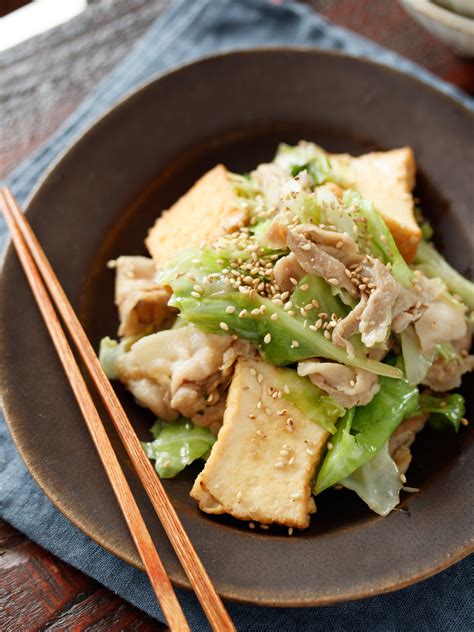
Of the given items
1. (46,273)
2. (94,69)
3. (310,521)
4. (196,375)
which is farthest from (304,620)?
(94,69)

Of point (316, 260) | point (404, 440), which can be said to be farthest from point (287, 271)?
point (404, 440)

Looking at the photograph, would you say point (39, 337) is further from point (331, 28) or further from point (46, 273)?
point (331, 28)

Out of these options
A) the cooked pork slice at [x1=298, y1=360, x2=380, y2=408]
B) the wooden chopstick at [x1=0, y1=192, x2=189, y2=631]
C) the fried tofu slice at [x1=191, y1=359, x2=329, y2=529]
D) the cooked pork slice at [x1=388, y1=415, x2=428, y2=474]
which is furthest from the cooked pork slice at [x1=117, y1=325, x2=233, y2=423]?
the cooked pork slice at [x1=388, y1=415, x2=428, y2=474]

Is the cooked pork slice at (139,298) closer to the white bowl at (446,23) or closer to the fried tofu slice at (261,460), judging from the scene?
the fried tofu slice at (261,460)

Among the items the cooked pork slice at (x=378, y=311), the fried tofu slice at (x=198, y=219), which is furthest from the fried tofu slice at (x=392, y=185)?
the fried tofu slice at (x=198, y=219)

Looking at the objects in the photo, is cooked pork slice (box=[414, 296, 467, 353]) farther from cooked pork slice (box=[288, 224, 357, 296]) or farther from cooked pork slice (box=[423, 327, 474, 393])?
cooked pork slice (box=[288, 224, 357, 296])

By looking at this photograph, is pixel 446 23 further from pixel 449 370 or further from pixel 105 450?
pixel 105 450
